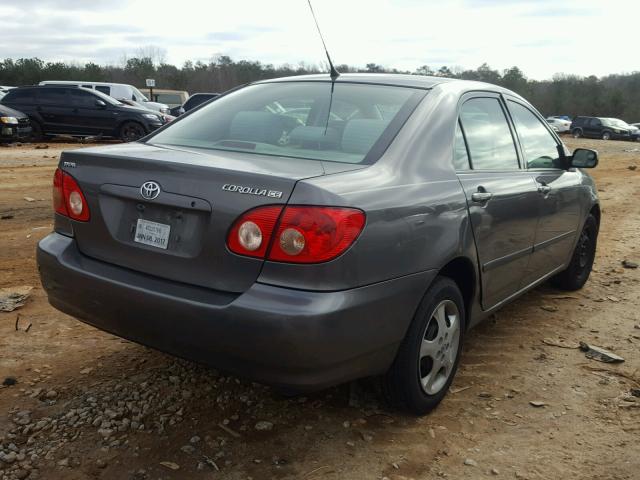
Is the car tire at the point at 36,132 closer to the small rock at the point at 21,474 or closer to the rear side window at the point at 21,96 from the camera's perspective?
the rear side window at the point at 21,96

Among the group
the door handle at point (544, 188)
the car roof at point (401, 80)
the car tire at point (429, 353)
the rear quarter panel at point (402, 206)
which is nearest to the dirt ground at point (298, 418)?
the car tire at point (429, 353)

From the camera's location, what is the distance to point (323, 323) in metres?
2.26

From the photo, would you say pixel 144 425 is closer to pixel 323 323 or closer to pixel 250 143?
pixel 323 323

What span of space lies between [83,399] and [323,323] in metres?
1.46

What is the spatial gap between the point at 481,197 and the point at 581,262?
2461 mm

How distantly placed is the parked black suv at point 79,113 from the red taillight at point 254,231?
1515cm

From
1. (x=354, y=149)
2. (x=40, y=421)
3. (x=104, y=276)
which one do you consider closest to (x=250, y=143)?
(x=354, y=149)

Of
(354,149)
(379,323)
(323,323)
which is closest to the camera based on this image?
(323,323)

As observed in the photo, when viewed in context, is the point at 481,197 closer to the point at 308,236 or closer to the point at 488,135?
the point at 488,135

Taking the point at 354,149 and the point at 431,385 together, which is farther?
the point at 431,385

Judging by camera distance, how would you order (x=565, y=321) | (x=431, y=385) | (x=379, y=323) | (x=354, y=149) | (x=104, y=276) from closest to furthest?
(x=379, y=323) < (x=104, y=276) < (x=354, y=149) < (x=431, y=385) < (x=565, y=321)

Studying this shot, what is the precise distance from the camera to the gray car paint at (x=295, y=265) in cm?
230

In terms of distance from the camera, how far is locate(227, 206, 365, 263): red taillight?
2283 millimetres

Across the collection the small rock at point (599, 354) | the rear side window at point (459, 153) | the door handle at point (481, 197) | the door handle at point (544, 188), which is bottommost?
the small rock at point (599, 354)
